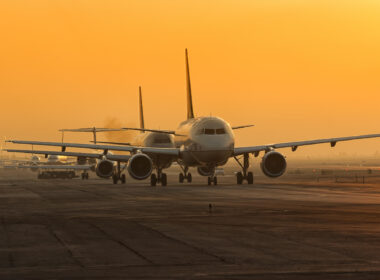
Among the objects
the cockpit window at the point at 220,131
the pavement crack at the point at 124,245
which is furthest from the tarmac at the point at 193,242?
the cockpit window at the point at 220,131

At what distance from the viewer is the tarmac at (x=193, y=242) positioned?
1369 cm

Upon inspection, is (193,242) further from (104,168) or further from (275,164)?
(104,168)

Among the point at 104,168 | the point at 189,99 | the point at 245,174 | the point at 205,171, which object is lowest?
the point at 245,174

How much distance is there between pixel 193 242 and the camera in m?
18.0

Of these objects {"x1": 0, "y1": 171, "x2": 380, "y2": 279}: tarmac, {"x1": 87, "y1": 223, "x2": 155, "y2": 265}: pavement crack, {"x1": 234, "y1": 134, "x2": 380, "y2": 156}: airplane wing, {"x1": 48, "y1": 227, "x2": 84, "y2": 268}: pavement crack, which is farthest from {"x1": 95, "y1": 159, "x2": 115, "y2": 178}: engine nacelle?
{"x1": 48, "y1": 227, "x2": 84, "y2": 268}: pavement crack

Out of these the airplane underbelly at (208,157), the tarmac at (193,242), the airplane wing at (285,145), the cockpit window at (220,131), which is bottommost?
the tarmac at (193,242)

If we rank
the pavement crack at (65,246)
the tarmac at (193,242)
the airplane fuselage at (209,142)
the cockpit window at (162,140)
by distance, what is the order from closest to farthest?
1. the tarmac at (193,242)
2. the pavement crack at (65,246)
3. the airplane fuselage at (209,142)
4. the cockpit window at (162,140)

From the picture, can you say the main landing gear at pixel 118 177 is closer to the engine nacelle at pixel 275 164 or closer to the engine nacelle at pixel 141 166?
the engine nacelle at pixel 141 166

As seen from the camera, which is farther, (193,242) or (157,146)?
(157,146)

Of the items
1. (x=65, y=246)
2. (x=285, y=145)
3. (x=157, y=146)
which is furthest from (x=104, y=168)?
(x=65, y=246)

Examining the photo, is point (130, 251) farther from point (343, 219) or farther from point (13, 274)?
point (343, 219)

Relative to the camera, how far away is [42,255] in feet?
52.5

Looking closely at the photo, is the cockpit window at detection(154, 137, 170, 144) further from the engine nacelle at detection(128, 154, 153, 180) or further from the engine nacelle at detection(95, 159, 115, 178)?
the engine nacelle at detection(128, 154, 153, 180)

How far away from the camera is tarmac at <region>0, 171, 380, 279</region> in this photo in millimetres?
13688
